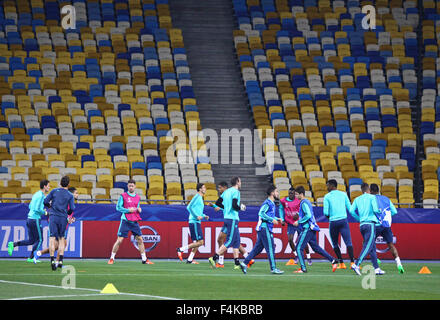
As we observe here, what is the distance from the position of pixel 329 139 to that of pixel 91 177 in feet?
31.6

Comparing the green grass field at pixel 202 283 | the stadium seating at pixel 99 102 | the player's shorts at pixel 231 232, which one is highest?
the stadium seating at pixel 99 102

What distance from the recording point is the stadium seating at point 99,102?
94.5 feet

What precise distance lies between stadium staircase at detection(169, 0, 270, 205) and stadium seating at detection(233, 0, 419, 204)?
0.65 meters

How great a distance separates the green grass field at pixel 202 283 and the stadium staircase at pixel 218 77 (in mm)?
10251

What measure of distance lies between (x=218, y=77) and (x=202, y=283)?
21.7 meters

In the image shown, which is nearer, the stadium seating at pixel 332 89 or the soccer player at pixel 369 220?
the soccer player at pixel 369 220

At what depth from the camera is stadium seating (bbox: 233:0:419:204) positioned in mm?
30844

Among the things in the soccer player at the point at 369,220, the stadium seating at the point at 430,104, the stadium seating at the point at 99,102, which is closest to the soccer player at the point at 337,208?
the soccer player at the point at 369,220

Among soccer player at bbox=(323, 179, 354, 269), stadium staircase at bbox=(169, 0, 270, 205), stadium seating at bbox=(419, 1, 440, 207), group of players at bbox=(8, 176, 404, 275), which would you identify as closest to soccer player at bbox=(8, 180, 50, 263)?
group of players at bbox=(8, 176, 404, 275)

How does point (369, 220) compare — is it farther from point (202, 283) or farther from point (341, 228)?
point (202, 283)

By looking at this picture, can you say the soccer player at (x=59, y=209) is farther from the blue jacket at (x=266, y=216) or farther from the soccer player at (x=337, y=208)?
the soccer player at (x=337, y=208)

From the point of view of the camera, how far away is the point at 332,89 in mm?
35000
